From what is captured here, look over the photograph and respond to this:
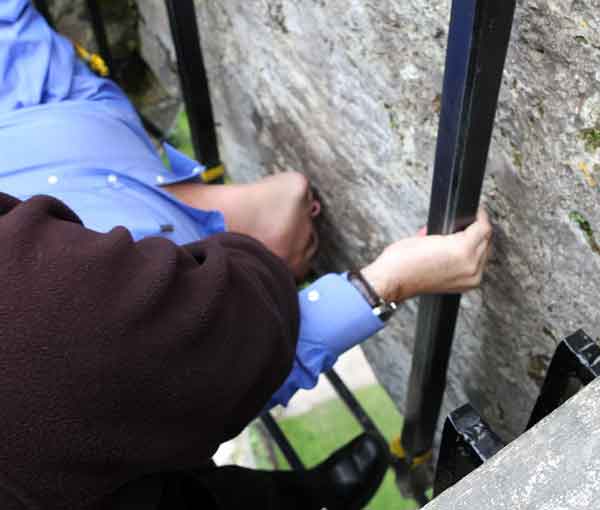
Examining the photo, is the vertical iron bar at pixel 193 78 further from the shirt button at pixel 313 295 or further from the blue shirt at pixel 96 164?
the shirt button at pixel 313 295

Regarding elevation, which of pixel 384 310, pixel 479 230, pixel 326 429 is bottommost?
pixel 326 429

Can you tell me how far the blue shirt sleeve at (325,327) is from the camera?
3.34 feet

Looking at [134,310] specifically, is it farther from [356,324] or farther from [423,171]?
[423,171]

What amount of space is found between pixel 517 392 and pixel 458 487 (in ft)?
2.58

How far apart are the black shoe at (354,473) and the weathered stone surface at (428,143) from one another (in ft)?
0.64

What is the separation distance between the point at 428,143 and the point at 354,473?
2.95 ft

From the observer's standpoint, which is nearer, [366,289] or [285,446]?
[366,289]

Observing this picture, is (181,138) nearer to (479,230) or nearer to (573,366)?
(479,230)

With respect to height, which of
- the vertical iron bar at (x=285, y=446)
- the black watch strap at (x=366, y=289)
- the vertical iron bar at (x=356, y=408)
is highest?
the black watch strap at (x=366, y=289)

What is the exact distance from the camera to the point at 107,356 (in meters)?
0.68

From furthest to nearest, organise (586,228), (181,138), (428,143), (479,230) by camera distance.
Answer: (181,138), (428,143), (479,230), (586,228)

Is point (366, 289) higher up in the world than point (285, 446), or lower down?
higher up

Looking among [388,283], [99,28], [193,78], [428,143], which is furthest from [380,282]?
[99,28]

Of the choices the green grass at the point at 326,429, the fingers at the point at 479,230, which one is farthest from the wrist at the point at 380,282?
the green grass at the point at 326,429
